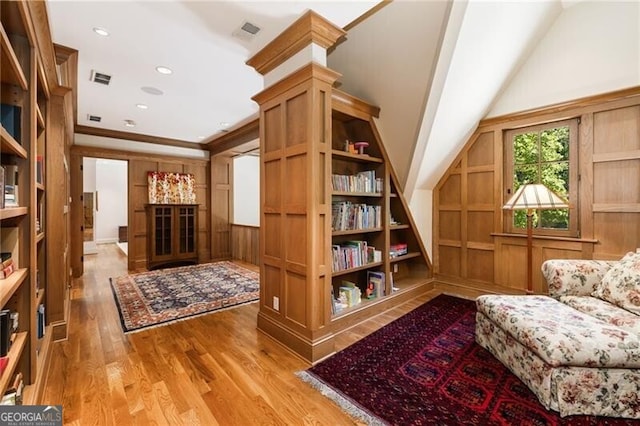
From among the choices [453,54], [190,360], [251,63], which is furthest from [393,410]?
[251,63]

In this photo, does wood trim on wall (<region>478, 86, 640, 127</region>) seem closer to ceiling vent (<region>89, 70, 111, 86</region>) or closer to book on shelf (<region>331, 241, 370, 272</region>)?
book on shelf (<region>331, 241, 370, 272</region>)

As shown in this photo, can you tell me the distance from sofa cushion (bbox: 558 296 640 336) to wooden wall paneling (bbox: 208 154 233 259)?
5.78 meters

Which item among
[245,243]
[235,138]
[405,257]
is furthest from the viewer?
[245,243]

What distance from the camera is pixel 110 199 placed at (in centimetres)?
930

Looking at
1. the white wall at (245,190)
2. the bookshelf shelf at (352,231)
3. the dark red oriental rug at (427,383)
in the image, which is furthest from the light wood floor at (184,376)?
the white wall at (245,190)

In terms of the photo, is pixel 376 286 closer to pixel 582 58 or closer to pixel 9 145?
pixel 9 145

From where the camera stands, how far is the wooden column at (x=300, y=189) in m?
2.25

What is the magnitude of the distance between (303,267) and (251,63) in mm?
1945

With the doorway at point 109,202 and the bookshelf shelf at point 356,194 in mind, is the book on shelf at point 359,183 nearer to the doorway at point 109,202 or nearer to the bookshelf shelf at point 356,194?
the bookshelf shelf at point 356,194

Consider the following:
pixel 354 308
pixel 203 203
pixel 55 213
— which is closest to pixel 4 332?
pixel 55 213

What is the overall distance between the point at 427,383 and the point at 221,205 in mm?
5495

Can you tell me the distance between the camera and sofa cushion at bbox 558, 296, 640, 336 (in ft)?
6.10

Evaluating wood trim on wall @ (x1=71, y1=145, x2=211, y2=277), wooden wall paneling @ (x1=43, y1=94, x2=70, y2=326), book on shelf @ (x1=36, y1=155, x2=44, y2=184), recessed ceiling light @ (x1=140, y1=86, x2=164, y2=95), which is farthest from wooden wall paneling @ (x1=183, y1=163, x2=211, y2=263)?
book on shelf @ (x1=36, y1=155, x2=44, y2=184)

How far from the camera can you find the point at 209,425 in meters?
1.57
